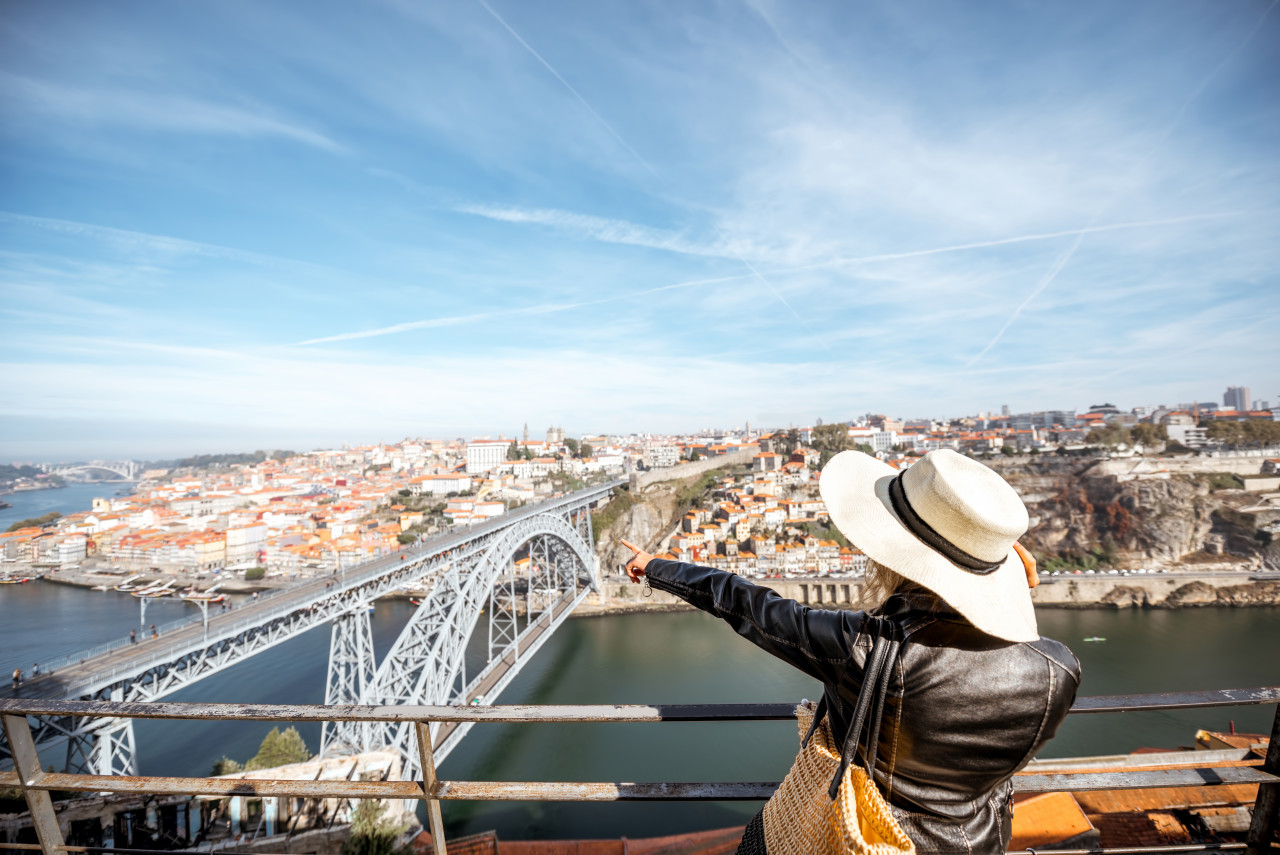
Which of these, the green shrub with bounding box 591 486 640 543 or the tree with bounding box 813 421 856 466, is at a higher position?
the tree with bounding box 813 421 856 466

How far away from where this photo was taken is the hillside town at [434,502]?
2178 cm

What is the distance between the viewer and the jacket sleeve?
0.63 meters

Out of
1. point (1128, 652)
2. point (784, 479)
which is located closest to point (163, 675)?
point (1128, 652)

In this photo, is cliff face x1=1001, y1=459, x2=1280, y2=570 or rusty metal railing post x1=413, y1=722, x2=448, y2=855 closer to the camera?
rusty metal railing post x1=413, y1=722, x2=448, y2=855

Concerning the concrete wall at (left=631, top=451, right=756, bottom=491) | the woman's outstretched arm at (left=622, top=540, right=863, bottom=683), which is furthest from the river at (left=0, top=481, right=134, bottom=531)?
the woman's outstretched arm at (left=622, top=540, right=863, bottom=683)

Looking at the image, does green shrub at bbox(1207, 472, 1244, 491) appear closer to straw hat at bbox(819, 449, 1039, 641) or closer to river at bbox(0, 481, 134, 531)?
straw hat at bbox(819, 449, 1039, 641)

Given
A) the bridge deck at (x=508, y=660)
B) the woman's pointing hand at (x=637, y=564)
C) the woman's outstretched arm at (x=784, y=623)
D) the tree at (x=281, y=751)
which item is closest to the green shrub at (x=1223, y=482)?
the bridge deck at (x=508, y=660)

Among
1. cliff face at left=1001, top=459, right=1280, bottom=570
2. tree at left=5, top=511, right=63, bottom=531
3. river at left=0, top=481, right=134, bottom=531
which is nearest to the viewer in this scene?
tree at left=5, top=511, right=63, bottom=531

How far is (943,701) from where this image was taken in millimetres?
594

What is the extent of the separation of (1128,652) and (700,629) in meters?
12.2

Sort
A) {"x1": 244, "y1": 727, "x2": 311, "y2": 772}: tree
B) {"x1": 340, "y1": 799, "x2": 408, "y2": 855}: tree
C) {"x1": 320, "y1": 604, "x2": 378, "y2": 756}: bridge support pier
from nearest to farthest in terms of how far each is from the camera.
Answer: {"x1": 340, "y1": 799, "x2": 408, "y2": 855}: tree < {"x1": 320, "y1": 604, "x2": 378, "y2": 756}: bridge support pier < {"x1": 244, "y1": 727, "x2": 311, "y2": 772}: tree

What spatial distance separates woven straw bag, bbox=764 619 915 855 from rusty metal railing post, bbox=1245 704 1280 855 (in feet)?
3.23

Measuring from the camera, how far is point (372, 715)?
99cm

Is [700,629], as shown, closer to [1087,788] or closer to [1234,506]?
[1087,788]
